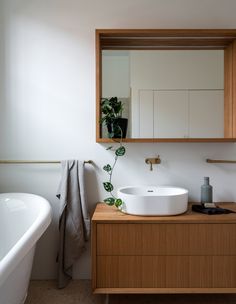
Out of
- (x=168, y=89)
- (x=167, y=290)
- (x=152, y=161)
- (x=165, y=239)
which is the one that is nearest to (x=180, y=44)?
(x=168, y=89)

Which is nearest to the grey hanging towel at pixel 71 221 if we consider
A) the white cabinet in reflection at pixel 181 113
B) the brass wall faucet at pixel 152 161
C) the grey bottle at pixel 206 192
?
the brass wall faucet at pixel 152 161

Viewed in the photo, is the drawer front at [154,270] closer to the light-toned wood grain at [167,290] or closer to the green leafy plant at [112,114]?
the light-toned wood grain at [167,290]

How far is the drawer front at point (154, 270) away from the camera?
1.42 m

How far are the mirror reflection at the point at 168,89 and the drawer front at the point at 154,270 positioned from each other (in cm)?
85

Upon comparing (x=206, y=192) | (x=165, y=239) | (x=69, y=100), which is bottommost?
(x=165, y=239)

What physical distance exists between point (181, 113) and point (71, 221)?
1.15 metres

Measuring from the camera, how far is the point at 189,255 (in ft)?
4.66

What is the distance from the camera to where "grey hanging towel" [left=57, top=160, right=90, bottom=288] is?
1.69 m

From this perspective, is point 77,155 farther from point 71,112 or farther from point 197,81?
point 197,81

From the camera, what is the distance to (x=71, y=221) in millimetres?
1694

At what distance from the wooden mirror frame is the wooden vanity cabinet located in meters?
0.60

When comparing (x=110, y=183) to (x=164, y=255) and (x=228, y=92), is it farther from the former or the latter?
(x=228, y=92)

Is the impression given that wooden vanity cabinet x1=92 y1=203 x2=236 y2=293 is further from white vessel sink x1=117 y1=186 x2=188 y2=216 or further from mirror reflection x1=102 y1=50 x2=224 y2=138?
mirror reflection x1=102 y1=50 x2=224 y2=138

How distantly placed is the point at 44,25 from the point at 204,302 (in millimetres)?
2300
